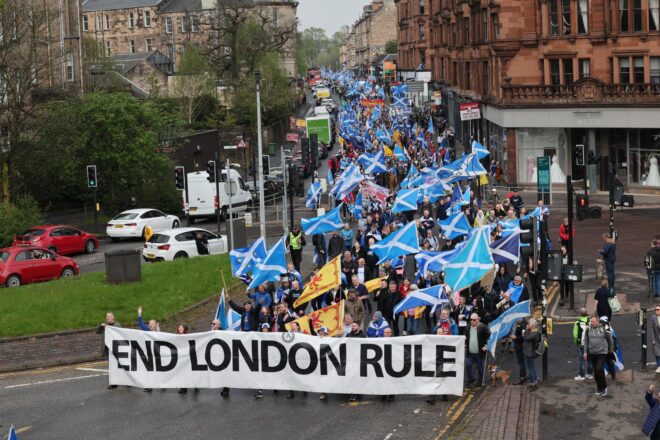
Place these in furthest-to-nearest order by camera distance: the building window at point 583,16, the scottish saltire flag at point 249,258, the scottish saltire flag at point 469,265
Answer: the building window at point 583,16 → the scottish saltire flag at point 249,258 → the scottish saltire flag at point 469,265

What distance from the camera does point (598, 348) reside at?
1984 centimetres

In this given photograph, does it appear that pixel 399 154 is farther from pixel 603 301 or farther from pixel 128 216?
pixel 603 301

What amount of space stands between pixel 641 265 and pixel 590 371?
14.3 m

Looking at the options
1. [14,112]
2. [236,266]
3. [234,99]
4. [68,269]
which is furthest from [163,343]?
[234,99]

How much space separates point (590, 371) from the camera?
69.7 feet

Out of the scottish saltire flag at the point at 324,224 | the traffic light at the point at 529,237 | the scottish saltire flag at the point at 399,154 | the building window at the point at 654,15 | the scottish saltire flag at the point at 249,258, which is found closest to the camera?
the traffic light at the point at 529,237

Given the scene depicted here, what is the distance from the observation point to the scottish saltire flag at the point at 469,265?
906 inches

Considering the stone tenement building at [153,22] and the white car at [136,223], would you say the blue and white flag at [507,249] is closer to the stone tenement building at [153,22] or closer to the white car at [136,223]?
the white car at [136,223]

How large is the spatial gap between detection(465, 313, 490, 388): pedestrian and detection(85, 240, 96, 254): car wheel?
29290mm

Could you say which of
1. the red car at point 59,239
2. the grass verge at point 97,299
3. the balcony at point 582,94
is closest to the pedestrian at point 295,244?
the grass verge at point 97,299

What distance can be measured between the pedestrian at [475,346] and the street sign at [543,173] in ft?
86.4

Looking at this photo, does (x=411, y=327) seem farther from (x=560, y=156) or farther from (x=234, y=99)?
(x=234, y=99)

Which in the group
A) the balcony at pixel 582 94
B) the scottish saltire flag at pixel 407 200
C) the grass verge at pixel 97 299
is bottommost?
the grass verge at pixel 97 299

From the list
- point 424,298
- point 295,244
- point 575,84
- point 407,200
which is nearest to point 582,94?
point 575,84
